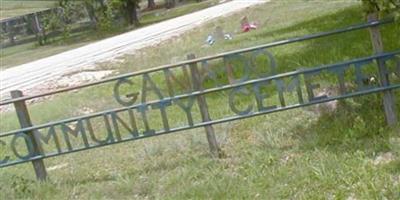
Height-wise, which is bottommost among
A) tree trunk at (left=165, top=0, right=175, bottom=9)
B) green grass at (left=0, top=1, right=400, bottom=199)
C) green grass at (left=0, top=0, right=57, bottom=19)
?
green grass at (left=0, top=1, right=400, bottom=199)

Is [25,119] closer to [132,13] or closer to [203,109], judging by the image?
[203,109]

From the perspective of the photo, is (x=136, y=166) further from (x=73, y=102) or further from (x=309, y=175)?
(x=73, y=102)

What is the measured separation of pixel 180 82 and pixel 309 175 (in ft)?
4.76

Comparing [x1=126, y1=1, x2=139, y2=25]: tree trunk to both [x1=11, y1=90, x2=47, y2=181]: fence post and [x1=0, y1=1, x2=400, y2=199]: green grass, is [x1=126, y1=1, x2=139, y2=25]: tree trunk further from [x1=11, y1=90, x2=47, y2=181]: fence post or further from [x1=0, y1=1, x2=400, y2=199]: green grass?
[x1=11, y1=90, x2=47, y2=181]: fence post

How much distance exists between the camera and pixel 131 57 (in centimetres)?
1526

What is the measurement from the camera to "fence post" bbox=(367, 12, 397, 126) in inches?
170

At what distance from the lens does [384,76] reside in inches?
171

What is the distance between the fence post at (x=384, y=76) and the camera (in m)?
4.32

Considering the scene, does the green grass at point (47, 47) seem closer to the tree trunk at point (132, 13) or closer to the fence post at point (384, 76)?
the tree trunk at point (132, 13)

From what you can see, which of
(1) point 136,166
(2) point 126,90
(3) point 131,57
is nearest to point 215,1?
(3) point 131,57

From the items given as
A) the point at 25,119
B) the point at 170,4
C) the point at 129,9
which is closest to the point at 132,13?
the point at 129,9

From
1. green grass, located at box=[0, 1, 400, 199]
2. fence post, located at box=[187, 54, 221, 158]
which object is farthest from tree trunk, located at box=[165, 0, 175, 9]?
fence post, located at box=[187, 54, 221, 158]

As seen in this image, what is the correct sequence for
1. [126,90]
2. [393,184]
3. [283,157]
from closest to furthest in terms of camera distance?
[393,184] → [283,157] → [126,90]

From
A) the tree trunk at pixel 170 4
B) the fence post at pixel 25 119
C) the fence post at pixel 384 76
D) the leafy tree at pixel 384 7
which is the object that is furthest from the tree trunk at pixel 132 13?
the fence post at pixel 384 76
